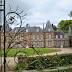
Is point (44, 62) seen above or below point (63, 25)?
below

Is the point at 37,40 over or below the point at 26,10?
below

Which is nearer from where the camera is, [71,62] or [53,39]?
[71,62]

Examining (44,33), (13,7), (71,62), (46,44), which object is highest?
(13,7)

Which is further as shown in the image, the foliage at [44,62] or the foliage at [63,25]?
the foliage at [63,25]

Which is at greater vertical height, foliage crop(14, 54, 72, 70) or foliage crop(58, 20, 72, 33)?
foliage crop(58, 20, 72, 33)

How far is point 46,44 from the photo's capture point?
1269 millimetres

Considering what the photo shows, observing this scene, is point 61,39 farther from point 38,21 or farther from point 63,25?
point 38,21

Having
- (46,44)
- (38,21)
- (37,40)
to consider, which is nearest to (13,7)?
(38,21)

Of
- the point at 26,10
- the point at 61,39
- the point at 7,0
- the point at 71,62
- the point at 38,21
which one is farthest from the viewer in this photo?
the point at 61,39

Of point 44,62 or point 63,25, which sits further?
point 63,25

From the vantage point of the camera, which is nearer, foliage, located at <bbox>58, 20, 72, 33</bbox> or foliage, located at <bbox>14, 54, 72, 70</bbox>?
foliage, located at <bbox>14, 54, 72, 70</bbox>

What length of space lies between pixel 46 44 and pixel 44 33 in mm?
149

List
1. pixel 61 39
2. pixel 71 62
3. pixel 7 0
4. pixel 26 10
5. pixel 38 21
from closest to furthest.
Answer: pixel 7 0
pixel 26 10
pixel 38 21
pixel 71 62
pixel 61 39

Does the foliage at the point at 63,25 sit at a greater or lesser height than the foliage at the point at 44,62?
greater
